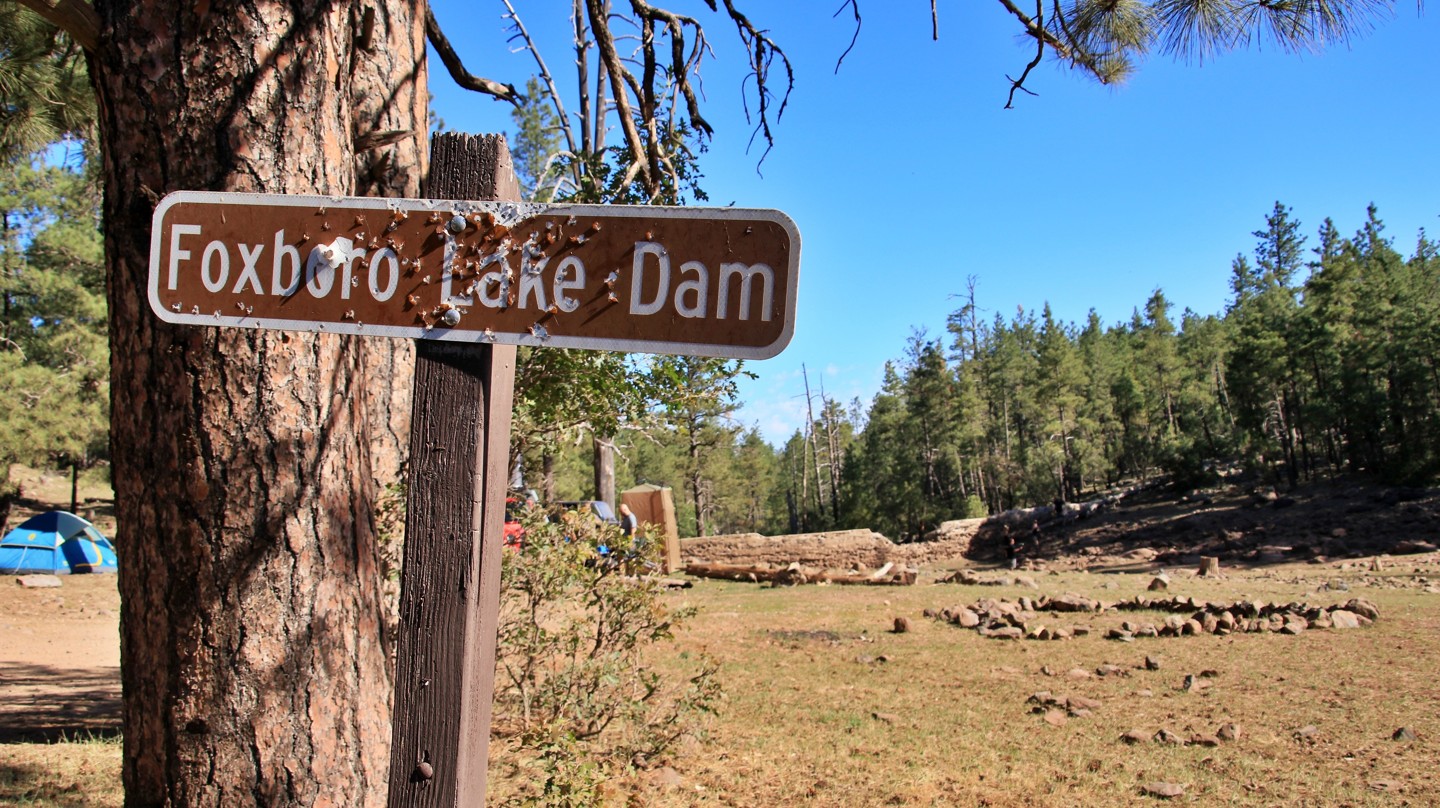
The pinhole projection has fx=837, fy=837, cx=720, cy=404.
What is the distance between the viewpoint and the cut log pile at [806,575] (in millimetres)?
16500

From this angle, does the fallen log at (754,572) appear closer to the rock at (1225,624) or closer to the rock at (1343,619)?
the rock at (1225,624)

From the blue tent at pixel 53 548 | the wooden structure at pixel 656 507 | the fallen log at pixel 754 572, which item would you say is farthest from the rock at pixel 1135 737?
the blue tent at pixel 53 548

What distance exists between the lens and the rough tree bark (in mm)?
1682

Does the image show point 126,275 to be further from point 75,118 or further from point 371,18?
point 75,118

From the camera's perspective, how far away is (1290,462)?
1320 inches

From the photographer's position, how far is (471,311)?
4.50 feet

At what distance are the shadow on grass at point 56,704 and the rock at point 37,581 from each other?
18.8 feet

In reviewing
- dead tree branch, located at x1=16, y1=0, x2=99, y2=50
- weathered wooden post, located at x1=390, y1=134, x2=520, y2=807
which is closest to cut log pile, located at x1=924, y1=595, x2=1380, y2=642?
weathered wooden post, located at x1=390, y1=134, x2=520, y2=807

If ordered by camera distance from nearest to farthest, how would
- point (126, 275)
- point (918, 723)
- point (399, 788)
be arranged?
point (399, 788), point (126, 275), point (918, 723)

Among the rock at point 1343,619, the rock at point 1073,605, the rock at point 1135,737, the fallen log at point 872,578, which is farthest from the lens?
the fallen log at point 872,578

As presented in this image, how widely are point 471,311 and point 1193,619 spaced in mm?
10551

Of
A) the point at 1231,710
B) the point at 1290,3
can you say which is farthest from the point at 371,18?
the point at 1231,710

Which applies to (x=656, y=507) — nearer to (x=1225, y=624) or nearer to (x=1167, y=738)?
(x=1225, y=624)

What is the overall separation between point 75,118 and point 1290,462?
128 ft
